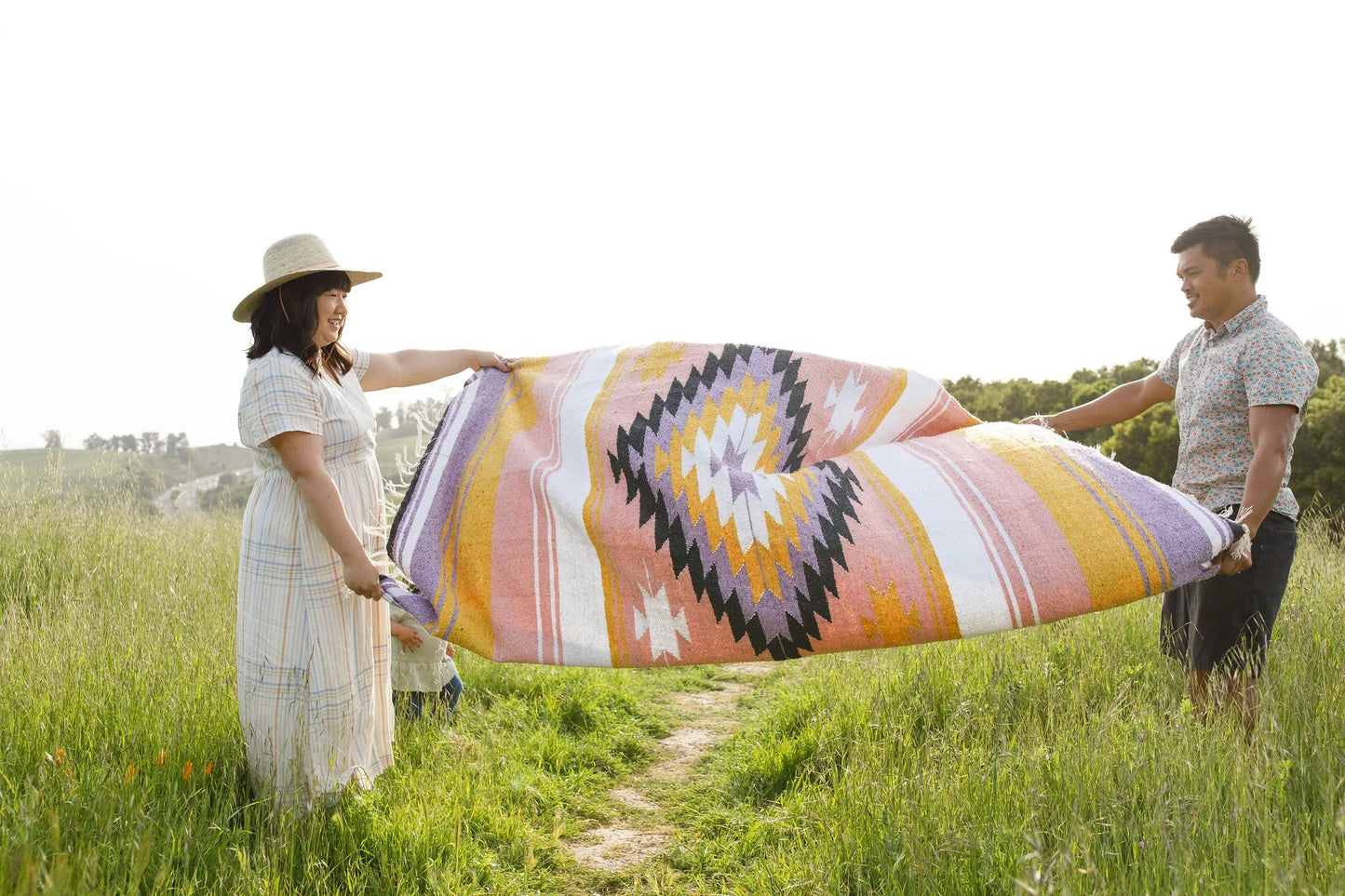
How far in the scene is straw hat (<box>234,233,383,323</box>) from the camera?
2887mm

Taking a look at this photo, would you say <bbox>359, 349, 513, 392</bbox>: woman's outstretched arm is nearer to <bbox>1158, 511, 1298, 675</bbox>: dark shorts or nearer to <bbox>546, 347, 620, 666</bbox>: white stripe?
<bbox>546, 347, 620, 666</bbox>: white stripe

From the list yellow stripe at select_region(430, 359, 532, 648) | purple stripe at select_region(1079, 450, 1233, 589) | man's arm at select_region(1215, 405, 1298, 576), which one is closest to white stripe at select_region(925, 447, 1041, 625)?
purple stripe at select_region(1079, 450, 1233, 589)

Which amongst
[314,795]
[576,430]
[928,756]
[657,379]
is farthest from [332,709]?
[928,756]

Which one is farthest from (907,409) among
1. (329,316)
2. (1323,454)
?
(1323,454)

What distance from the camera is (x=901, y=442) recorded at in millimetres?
3066

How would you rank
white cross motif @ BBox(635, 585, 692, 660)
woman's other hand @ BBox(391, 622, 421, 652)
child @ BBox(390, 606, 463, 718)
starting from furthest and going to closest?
child @ BBox(390, 606, 463, 718) → woman's other hand @ BBox(391, 622, 421, 652) → white cross motif @ BBox(635, 585, 692, 660)

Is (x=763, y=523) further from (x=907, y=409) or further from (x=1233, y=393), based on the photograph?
(x=1233, y=393)

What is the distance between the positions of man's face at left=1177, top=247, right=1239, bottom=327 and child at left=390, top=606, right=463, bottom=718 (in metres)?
3.75

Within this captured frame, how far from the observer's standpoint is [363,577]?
272 centimetres

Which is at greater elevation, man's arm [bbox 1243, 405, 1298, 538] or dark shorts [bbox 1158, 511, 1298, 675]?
man's arm [bbox 1243, 405, 1298, 538]

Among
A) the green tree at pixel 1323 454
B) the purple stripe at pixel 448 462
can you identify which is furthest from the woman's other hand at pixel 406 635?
the green tree at pixel 1323 454

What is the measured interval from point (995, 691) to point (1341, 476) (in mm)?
6064

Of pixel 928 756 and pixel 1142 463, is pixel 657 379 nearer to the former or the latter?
pixel 928 756

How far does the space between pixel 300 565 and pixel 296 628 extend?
0.75 feet
